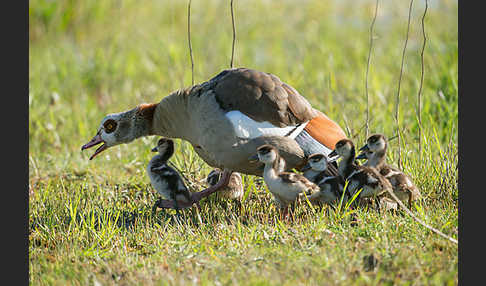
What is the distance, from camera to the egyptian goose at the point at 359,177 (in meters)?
5.03

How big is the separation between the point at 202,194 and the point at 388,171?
5.73 ft

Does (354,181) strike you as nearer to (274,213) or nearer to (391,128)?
(274,213)

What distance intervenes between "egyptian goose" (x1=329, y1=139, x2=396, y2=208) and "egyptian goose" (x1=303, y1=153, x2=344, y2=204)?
100 mm

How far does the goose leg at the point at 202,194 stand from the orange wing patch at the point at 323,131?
Answer: 855 millimetres

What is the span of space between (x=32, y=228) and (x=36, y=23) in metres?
7.08

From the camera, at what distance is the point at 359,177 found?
5.11m

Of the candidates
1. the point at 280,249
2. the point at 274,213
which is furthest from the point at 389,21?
the point at 280,249

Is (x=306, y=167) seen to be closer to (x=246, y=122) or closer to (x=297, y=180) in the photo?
(x=297, y=180)

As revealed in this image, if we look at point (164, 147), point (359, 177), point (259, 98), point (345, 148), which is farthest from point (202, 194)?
point (359, 177)

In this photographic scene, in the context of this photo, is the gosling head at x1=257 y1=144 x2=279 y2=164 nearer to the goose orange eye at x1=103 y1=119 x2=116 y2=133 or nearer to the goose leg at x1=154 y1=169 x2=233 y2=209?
the goose leg at x1=154 y1=169 x2=233 y2=209

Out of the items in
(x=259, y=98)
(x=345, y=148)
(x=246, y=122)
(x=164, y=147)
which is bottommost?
(x=164, y=147)

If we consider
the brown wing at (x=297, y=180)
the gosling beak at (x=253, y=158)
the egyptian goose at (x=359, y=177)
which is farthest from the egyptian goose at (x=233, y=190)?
the egyptian goose at (x=359, y=177)

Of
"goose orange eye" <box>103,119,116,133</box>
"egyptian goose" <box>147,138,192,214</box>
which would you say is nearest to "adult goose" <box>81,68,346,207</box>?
"egyptian goose" <box>147,138,192,214</box>

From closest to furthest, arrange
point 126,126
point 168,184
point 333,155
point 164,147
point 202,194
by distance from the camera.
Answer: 1. point 333,155
2. point 168,184
3. point 202,194
4. point 164,147
5. point 126,126
